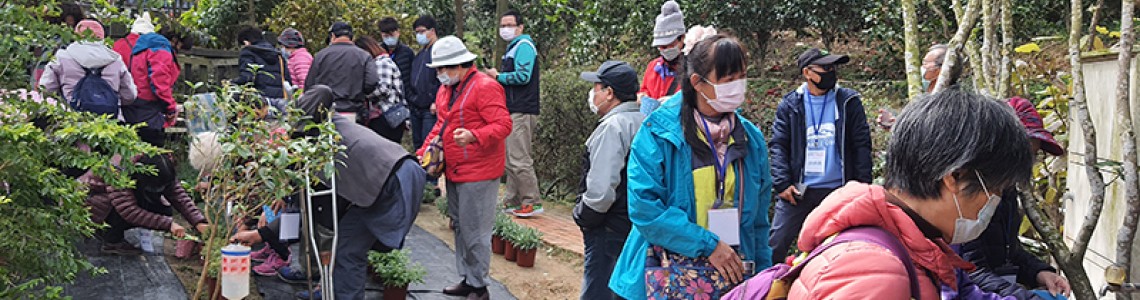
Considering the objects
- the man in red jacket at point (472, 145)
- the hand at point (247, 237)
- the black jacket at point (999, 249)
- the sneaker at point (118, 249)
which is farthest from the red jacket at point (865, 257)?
the sneaker at point (118, 249)

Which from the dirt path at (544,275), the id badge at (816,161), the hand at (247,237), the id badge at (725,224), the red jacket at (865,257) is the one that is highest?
the red jacket at (865,257)

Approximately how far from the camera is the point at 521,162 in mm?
9648

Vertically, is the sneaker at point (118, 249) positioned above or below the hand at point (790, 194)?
below

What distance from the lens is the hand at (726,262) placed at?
3855 mm

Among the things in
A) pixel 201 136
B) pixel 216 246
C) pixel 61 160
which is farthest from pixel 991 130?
pixel 216 246

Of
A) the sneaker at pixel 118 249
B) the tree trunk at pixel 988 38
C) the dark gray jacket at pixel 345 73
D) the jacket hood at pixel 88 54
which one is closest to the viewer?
the tree trunk at pixel 988 38

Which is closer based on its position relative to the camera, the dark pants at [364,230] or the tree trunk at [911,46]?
the tree trunk at [911,46]

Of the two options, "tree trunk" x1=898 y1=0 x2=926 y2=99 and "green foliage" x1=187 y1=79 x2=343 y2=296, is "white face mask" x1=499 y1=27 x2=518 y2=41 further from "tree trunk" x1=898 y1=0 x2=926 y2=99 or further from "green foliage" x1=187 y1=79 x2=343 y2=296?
"tree trunk" x1=898 y1=0 x2=926 y2=99

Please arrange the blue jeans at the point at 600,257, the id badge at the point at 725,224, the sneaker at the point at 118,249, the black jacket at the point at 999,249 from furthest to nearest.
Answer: the sneaker at the point at 118,249 < the blue jeans at the point at 600,257 < the id badge at the point at 725,224 < the black jacket at the point at 999,249

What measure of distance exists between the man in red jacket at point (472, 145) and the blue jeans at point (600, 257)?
5.46 feet

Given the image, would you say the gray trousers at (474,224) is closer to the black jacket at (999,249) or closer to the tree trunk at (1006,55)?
the tree trunk at (1006,55)

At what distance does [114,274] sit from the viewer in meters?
7.03

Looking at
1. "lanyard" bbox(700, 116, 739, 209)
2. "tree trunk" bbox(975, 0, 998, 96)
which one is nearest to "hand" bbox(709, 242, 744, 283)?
"lanyard" bbox(700, 116, 739, 209)

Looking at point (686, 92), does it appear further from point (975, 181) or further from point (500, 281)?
point (500, 281)
